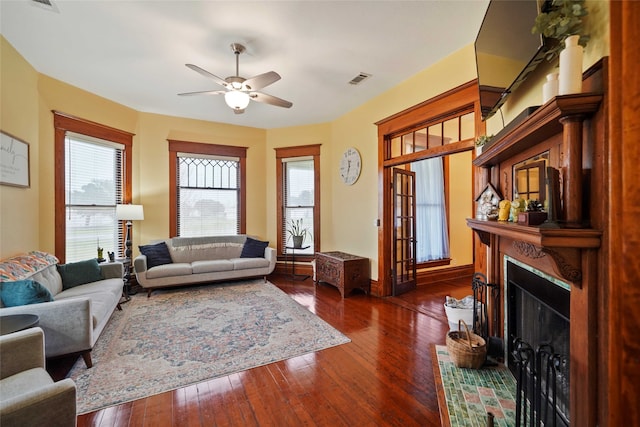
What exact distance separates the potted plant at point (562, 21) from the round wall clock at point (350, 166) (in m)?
3.39

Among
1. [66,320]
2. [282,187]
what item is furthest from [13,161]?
[282,187]

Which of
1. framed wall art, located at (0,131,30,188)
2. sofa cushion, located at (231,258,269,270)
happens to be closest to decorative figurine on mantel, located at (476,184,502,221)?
sofa cushion, located at (231,258,269,270)

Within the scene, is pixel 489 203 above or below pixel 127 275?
above

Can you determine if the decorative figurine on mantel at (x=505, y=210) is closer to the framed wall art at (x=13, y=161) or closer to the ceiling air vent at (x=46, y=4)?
the ceiling air vent at (x=46, y=4)

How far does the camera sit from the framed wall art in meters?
2.78

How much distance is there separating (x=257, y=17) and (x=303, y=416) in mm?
3225

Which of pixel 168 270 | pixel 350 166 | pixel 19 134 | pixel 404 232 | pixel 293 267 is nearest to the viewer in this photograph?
pixel 19 134

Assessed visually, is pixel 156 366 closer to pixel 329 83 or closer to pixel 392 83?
pixel 329 83

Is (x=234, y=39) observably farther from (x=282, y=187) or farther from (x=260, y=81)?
(x=282, y=187)

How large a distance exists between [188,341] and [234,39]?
316 centimetres

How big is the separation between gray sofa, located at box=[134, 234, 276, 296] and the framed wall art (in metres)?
1.70

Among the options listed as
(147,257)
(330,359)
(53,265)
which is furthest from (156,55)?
(330,359)

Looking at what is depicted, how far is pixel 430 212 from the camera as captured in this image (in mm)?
5336

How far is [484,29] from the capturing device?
1970 mm
